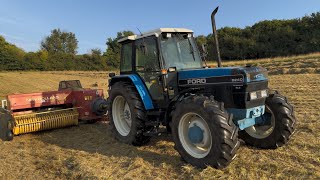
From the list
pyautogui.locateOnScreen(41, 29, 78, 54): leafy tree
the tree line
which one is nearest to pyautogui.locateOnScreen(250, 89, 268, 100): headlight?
the tree line

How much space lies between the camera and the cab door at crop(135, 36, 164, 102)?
20.7 ft

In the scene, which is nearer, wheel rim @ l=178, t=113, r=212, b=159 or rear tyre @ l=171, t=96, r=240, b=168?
rear tyre @ l=171, t=96, r=240, b=168

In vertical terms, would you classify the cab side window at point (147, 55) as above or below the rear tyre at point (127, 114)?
A: above

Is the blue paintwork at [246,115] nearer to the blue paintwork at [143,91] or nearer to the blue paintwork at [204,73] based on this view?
the blue paintwork at [204,73]

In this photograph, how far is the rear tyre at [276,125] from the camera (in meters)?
5.67

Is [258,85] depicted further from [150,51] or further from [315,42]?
[315,42]

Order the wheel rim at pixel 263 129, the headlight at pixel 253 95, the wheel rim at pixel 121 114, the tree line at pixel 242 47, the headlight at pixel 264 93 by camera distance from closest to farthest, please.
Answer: the headlight at pixel 253 95 → the headlight at pixel 264 93 → the wheel rim at pixel 263 129 → the wheel rim at pixel 121 114 → the tree line at pixel 242 47

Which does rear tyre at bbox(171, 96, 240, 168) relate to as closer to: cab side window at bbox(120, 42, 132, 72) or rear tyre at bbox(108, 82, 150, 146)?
rear tyre at bbox(108, 82, 150, 146)

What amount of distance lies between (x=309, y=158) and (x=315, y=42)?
128ft

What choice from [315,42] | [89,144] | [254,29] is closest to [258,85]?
[89,144]

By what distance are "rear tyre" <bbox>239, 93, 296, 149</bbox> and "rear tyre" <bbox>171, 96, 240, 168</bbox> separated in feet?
4.13

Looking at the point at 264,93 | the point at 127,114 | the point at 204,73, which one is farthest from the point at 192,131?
the point at 127,114

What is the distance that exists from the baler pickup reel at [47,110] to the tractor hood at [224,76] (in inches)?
157

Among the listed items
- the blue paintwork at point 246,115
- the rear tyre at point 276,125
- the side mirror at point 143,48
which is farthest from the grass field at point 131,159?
the side mirror at point 143,48
